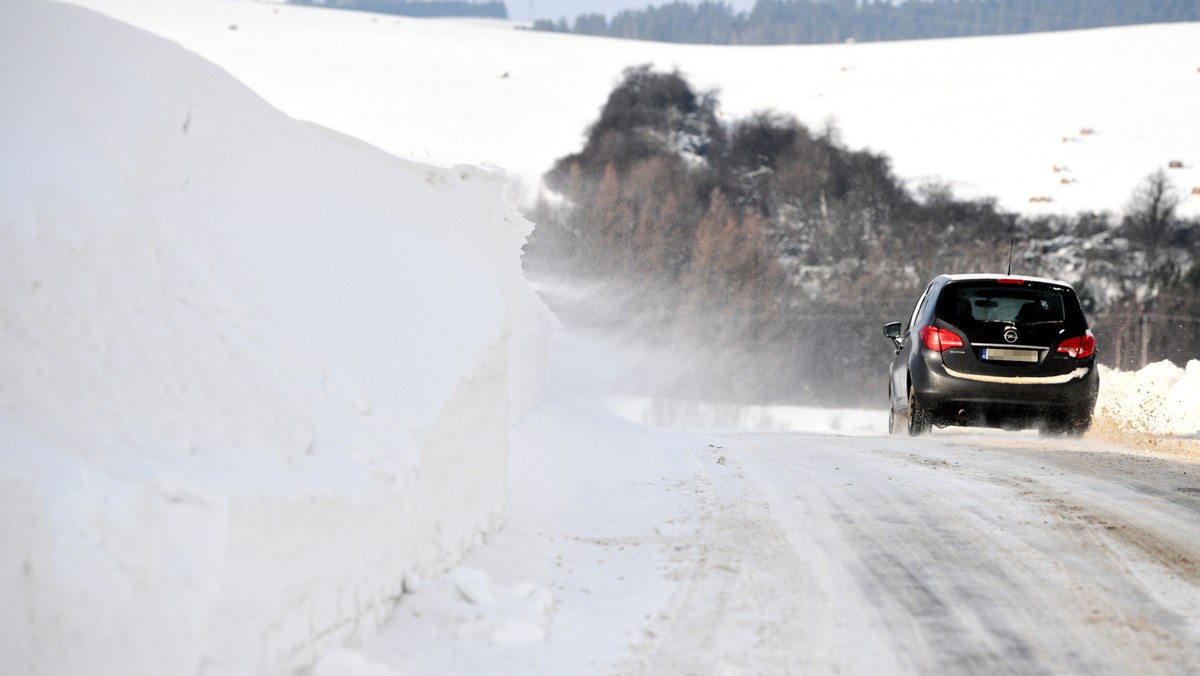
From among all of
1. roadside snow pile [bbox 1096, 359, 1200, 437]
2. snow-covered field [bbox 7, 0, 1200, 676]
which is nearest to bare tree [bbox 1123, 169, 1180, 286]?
roadside snow pile [bbox 1096, 359, 1200, 437]

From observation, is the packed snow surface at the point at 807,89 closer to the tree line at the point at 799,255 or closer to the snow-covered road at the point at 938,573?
the tree line at the point at 799,255

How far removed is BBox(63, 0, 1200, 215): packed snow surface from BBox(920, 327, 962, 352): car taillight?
176ft

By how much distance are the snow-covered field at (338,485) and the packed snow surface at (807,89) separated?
58548 millimetres

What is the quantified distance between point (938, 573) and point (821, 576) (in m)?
0.58

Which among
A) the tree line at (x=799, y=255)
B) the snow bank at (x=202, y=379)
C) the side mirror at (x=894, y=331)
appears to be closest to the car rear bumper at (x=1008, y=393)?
the side mirror at (x=894, y=331)

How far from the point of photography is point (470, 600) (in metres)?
5.82

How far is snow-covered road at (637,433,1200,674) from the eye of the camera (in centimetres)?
535

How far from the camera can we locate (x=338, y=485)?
507 cm

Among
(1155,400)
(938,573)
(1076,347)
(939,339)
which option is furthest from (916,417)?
(938,573)

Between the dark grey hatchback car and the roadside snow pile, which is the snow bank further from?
the roadside snow pile

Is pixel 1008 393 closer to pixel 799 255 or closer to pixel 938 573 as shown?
pixel 938 573

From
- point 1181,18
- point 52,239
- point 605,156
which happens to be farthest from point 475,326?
point 1181,18

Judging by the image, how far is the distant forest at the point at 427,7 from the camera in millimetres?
155000

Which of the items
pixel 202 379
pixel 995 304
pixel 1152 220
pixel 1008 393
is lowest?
pixel 1008 393
